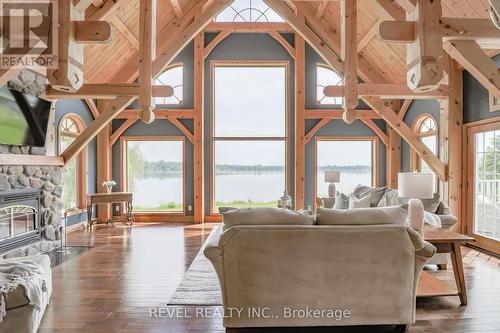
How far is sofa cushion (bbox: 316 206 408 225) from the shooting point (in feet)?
8.65

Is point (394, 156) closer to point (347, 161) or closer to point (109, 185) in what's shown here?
point (347, 161)

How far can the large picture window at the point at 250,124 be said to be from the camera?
8461 mm

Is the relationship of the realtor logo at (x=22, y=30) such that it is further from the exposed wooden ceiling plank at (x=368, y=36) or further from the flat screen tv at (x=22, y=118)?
the exposed wooden ceiling plank at (x=368, y=36)

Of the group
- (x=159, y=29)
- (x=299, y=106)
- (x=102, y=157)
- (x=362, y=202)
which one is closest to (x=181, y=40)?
(x=159, y=29)

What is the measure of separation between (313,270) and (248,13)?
7.11 metres

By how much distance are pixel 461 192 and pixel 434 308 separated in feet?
11.1

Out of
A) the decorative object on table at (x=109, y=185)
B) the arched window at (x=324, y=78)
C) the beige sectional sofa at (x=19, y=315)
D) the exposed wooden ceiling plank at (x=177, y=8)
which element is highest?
the exposed wooden ceiling plank at (x=177, y=8)

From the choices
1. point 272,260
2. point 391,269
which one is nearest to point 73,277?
point 272,260

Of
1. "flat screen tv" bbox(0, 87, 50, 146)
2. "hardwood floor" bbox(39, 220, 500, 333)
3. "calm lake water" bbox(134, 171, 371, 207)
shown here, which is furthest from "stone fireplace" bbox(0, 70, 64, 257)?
"calm lake water" bbox(134, 171, 371, 207)

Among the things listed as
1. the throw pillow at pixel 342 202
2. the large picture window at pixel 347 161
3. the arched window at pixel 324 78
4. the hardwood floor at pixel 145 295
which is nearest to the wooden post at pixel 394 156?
the large picture window at pixel 347 161

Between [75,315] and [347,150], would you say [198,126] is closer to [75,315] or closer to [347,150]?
[347,150]

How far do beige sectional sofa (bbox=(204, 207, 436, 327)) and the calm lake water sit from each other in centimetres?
590

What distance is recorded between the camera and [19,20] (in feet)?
14.2

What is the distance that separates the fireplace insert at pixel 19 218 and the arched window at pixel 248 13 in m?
5.48
